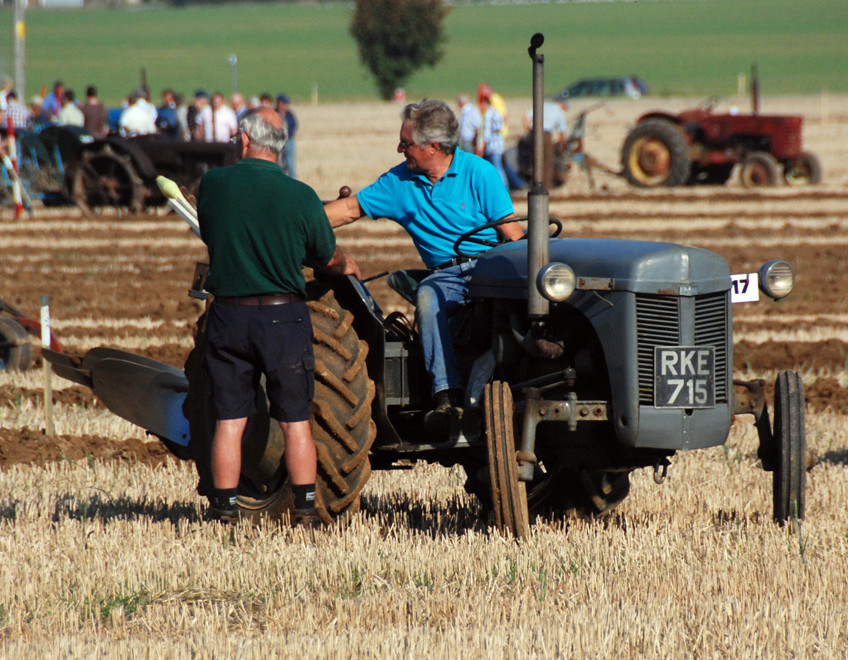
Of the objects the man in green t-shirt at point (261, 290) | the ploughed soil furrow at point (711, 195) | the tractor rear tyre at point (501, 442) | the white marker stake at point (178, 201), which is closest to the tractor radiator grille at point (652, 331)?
the tractor rear tyre at point (501, 442)

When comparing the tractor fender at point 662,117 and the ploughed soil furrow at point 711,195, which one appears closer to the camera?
the ploughed soil furrow at point 711,195

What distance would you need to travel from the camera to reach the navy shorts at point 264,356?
4863mm

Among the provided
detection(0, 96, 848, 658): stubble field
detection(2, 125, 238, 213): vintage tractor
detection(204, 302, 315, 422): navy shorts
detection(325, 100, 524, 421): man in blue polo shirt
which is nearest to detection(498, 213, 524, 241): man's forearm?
detection(325, 100, 524, 421): man in blue polo shirt

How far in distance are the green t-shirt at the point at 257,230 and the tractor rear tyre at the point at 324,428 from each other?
0.34 metres

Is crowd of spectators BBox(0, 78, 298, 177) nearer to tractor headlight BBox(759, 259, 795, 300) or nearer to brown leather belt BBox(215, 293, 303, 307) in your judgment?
brown leather belt BBox(215, 293, 303, 307)

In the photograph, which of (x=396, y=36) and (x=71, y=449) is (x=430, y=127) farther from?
(x=396, y=36)

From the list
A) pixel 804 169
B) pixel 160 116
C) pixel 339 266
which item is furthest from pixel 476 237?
pixel 804 169

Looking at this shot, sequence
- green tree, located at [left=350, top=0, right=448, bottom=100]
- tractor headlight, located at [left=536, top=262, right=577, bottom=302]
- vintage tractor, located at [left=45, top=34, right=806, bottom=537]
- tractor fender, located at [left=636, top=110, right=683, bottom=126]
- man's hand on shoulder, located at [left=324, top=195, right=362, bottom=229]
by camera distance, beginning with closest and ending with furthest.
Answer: tractor headlight, located at [left=536, top=262, right=577, bottom=302] → vintage tractor, located at [left=45, top=34, right=806, bottom=537] → man's hand on shoulder, located at [left=324, top=195, right=362, bottom=229] → tractor fender, located at [left=636, top=110, right=683, bottom=126] → green tree, located at [left=350, top=0, right=448, bottom=100]

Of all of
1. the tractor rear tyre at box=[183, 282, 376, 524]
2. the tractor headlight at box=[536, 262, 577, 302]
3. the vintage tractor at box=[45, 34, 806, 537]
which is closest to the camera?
the tractor headlight at box=[536, 262, 577, 302]

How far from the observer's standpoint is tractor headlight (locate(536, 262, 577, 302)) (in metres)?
4.59

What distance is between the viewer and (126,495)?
6301 mm

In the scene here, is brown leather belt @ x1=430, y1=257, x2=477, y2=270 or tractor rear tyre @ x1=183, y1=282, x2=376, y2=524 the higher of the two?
brown leather belt @ x1=430, y1=257, x2=477, y2=270

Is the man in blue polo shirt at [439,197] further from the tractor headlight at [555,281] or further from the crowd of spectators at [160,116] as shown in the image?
the crowd of spectators at [160,116]

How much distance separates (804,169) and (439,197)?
19.9 meters
